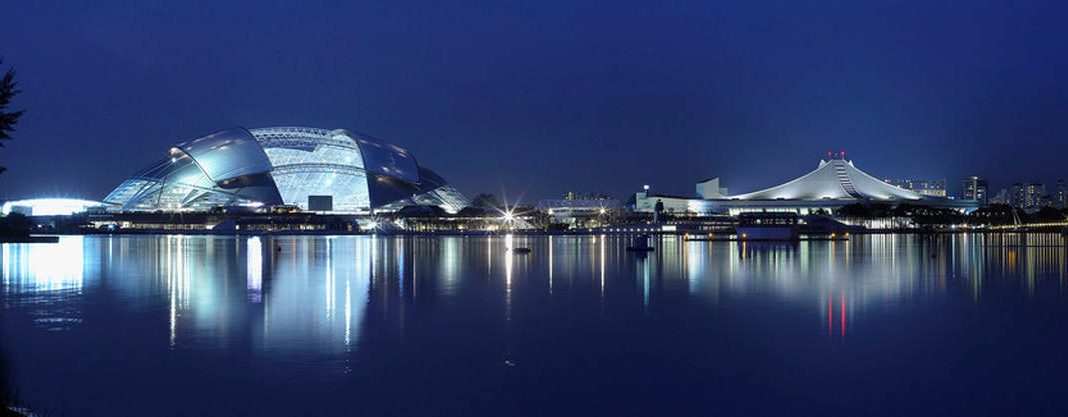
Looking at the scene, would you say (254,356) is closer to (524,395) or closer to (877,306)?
(524,395)

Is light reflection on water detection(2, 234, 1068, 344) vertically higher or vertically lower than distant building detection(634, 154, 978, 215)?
lower

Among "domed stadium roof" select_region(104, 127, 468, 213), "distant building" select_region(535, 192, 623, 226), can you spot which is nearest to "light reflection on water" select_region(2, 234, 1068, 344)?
"domed stadium roof" select_region(104, 127, 468, 213)

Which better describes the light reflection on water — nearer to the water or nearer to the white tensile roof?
the water

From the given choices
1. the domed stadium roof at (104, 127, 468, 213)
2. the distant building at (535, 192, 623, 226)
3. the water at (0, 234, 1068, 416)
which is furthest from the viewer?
the distant building at (535, 192, 623, 226)

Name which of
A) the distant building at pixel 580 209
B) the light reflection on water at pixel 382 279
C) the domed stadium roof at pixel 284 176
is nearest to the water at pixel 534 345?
the light reflection on water at pixel 382 279

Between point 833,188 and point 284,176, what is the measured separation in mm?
71279

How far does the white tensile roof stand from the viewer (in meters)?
117

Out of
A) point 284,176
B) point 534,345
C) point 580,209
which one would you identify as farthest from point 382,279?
point 580,209

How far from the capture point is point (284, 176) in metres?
78.7

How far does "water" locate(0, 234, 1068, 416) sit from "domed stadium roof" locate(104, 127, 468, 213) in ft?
177

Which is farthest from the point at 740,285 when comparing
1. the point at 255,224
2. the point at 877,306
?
the point at 255,224

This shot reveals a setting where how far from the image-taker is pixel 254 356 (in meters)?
10.8

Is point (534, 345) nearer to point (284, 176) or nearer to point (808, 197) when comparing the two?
point (284, 176)

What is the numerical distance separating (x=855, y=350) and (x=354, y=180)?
231 feet
